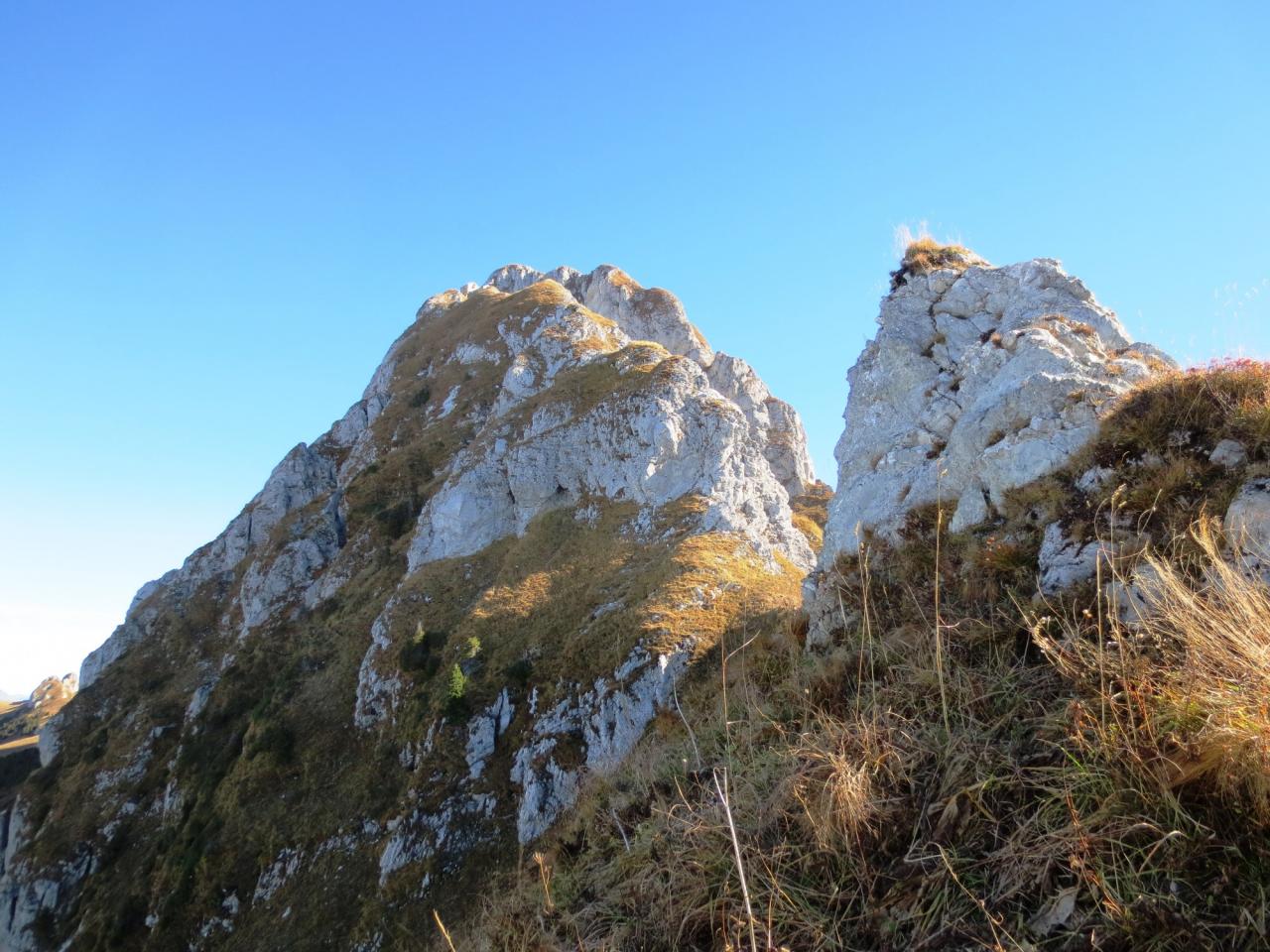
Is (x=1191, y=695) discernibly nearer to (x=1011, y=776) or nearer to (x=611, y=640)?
(x=1011, y=776)

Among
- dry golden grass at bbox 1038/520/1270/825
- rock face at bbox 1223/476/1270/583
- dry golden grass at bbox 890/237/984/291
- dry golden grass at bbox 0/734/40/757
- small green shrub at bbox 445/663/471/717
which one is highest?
dry golden grass at bbox 0/734/40/757

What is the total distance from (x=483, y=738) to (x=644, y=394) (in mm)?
25551

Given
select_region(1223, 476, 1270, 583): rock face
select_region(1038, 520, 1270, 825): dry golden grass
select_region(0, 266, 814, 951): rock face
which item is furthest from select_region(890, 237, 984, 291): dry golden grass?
select_region(1038, 520, 1270, 825): dry golden grass

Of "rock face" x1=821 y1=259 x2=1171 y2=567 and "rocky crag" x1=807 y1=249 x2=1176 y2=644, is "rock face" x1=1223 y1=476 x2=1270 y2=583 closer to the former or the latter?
"rocky crag" x1=807 y1=249 x2=1176 y2=644

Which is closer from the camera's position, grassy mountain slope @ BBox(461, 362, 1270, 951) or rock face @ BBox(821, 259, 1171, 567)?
grassy mountain slope @ BBox(461, 362, 1270, 951)

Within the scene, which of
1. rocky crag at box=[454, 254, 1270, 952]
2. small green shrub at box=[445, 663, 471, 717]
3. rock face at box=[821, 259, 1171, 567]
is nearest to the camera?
rocky crag at box=[454, 254, 1270, 952]

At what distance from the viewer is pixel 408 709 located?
106 ft

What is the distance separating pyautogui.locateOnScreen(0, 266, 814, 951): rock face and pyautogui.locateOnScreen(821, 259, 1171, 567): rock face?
6630 millimetres

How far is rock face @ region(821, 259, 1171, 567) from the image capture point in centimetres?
921

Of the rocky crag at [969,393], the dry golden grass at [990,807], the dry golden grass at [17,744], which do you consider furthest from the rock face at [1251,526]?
the dry golden grass at [17,744]

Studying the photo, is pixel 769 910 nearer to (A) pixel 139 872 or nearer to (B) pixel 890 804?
(B) pixel 890 804

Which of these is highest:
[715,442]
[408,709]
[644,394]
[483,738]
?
[644,394]

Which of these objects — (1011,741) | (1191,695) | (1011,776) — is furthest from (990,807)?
(1191,695)

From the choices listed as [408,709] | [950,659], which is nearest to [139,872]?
[408,709]
